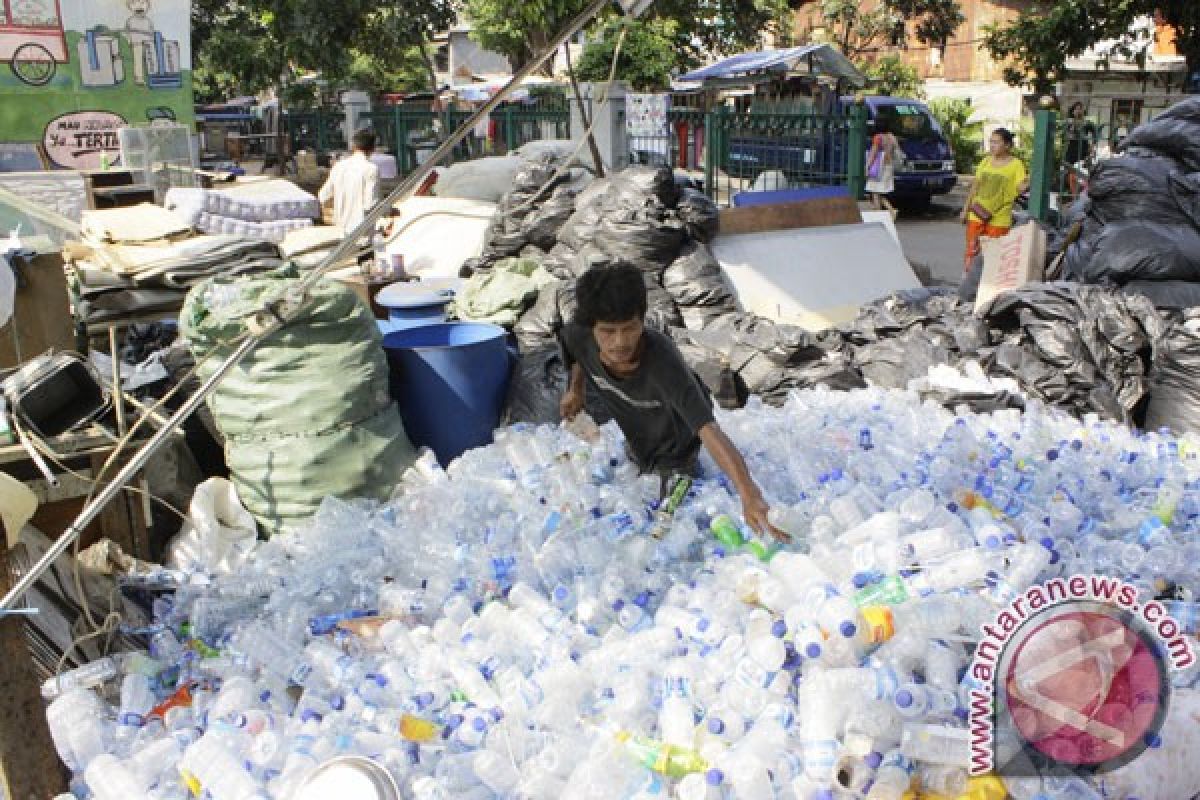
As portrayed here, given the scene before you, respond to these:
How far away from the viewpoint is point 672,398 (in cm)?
334

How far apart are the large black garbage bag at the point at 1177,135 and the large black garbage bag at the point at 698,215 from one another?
2.73 metres

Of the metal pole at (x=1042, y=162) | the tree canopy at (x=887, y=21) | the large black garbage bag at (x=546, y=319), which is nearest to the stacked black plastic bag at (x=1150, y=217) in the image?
the metal pole at (x=1042, y=162)

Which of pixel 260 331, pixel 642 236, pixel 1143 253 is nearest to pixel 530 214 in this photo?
pixel 642 236

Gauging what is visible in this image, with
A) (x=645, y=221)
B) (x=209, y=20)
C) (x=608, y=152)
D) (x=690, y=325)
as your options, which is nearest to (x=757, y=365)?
(x=690, y=325)

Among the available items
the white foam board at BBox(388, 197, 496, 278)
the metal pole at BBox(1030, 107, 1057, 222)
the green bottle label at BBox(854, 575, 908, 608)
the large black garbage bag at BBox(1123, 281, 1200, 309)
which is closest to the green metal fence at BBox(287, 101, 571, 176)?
the white foam board at BBox(388, 197, 496, 278)

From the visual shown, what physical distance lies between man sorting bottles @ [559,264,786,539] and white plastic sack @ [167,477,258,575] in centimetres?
146

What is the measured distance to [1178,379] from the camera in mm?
4977

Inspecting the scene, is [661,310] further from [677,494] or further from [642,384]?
[642,384]

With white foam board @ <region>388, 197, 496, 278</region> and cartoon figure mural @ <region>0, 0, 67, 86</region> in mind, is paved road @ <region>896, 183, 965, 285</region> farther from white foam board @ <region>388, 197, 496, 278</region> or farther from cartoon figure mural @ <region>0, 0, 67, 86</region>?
cartoon figure mural @ <region>0, 0, 67, 86</region>

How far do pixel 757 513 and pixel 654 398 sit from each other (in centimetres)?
59

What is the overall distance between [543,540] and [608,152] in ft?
27.2

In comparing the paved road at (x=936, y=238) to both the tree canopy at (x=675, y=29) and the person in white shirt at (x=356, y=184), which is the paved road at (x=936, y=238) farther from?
the tree canopy at (x=675, y=29)

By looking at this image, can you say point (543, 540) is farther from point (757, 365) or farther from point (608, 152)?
point (608, 152)

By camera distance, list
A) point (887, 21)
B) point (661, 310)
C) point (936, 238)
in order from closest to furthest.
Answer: point (661, 310) < point (936, 238) < point (887, 21)
